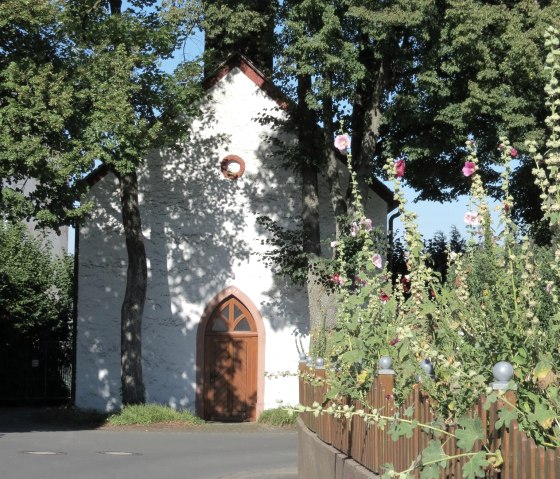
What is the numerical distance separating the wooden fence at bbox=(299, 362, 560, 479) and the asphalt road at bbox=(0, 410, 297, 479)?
362 centimetres

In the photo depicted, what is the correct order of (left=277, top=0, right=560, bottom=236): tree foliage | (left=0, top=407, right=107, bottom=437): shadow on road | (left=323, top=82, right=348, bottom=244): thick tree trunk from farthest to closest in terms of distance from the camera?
1. (left=323, top=82, right=348, bottom=244): thick tree trunk
2. (left=0, top=407, right=107, bottom=437): shadow on road
3. (left=277, top=0, right=560, bottom=236): tree foliage

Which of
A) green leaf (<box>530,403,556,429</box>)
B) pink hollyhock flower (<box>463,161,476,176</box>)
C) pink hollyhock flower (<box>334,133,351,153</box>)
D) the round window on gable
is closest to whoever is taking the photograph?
green leaf (<box>530,403,556,429</box>)

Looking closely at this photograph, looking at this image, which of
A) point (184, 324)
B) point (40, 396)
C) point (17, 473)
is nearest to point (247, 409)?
point (184, 324)

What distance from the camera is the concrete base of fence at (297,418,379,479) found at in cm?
807

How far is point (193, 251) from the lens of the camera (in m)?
25.9

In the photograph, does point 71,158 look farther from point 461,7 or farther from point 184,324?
point 461,7

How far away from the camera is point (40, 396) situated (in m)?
30.5

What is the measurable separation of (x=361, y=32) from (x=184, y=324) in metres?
8.44

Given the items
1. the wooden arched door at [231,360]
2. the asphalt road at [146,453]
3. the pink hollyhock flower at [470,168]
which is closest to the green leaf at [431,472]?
the pink hollyhock flower at [470,168]

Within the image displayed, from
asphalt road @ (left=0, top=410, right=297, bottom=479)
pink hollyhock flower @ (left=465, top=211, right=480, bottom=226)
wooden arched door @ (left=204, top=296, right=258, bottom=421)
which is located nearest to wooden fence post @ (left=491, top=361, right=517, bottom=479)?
pink hollyhock flower @ (left=465, top=211, right=480, bottom=226)

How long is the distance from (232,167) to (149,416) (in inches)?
268

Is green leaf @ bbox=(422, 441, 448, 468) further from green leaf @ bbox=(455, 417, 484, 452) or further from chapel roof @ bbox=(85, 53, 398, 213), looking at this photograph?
chapel roof @ bbox=(85, 53, 398, 213)

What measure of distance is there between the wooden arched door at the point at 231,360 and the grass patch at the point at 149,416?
1910 millimetres

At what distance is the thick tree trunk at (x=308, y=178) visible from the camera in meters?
24.5
